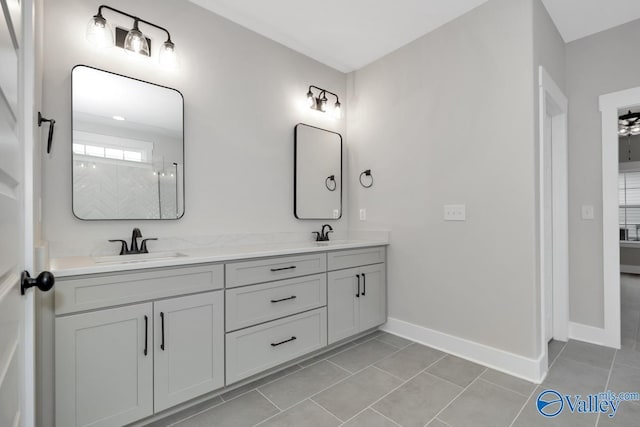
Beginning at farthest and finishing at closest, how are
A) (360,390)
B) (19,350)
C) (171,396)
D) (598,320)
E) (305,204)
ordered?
1. (305,204)
2. (598,320)
3. (360,390)
4. (171,396)
5. (19,350)

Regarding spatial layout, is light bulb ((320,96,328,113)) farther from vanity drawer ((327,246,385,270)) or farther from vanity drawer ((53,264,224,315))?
vanity drawer ((53,264,224,315))

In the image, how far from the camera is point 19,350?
2.74 ft

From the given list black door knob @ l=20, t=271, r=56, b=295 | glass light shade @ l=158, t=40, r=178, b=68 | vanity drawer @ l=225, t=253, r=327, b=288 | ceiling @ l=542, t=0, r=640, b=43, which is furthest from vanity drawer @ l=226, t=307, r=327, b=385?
ceiling @ l=542, t=0, r=640, b=43

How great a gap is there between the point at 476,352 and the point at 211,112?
2.66 metres

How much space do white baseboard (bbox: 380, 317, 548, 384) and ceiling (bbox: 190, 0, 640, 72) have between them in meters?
2.52

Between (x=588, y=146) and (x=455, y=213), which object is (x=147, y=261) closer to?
(x=455, y=213)

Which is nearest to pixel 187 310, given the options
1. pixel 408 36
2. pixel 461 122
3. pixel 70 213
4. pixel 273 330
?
pixel 273 330

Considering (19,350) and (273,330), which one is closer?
(19,350)

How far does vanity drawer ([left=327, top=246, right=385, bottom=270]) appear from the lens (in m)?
2.51

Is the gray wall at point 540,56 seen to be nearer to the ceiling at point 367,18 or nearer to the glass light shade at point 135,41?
the ceiling at point 367,18

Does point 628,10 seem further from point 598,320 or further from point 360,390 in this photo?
point 360,390

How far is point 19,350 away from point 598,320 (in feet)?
12.1

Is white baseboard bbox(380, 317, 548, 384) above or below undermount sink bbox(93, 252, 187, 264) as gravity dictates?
below

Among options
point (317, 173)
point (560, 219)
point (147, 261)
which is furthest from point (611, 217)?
point (147, 261)
